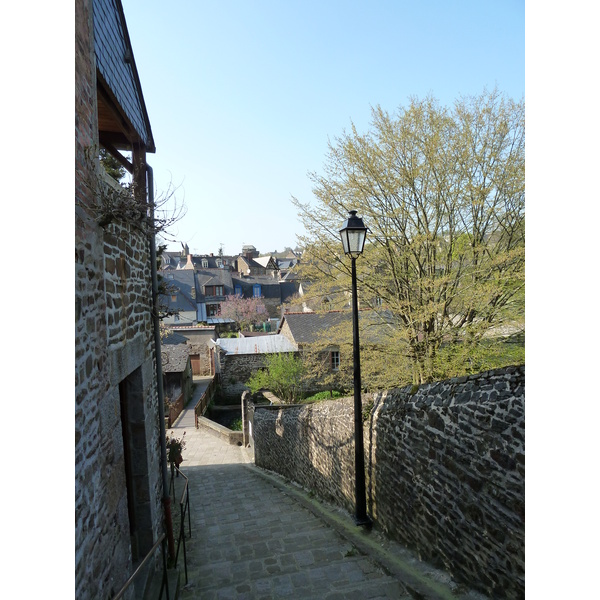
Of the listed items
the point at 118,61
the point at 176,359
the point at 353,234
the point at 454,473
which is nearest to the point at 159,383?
the point at 353,234

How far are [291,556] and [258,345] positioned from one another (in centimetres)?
1954

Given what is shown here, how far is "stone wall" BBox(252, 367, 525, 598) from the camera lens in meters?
3.39

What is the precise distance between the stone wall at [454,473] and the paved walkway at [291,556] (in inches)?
11.7

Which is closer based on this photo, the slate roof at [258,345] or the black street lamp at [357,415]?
the black street lamp at [357,415]

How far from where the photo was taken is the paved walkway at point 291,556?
4.16 m

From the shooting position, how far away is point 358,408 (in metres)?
5.58

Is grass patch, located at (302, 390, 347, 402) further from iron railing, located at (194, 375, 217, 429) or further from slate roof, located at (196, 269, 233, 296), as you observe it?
slate roof, located at (196, 269, 233, 296)

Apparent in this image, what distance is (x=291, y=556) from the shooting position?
5.06 meters

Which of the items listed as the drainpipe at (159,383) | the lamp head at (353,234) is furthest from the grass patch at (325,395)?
the lamp head at (353,234)

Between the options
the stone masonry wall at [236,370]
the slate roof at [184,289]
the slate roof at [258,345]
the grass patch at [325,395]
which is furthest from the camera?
the slate roof at [184,289]

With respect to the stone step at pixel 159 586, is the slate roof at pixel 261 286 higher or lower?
higher

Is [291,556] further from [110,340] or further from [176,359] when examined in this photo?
[176,359]

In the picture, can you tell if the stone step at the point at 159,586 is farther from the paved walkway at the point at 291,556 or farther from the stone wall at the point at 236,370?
the stone wall at the point at 236,370
